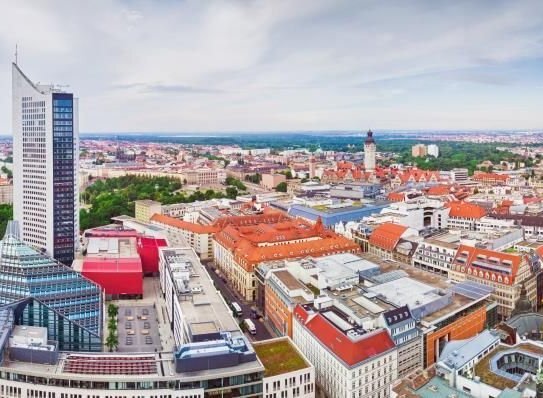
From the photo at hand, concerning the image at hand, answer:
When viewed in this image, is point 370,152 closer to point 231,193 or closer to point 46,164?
point 231,193

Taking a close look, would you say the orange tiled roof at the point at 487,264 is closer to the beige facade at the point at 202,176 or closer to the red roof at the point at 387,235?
the red roof at the point at 387,235

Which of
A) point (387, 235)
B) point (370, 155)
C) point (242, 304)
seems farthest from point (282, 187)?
point (242, 304)

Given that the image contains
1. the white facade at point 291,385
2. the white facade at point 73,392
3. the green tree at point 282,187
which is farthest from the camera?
the green tree at point 282,187

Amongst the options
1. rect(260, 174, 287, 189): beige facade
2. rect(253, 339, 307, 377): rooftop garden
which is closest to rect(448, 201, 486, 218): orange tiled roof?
rect(253, 339, 307, 377): rooftop garden

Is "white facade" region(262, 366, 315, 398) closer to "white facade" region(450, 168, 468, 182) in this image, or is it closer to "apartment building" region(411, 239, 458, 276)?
"apartment building" region(411, 239, 458, 276)

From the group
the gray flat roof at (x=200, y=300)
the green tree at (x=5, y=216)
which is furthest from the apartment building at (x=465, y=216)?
the green tree at (x=5, y=216)

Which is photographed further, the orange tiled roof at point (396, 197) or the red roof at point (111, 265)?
the orange tiled roof at point (396, 197)

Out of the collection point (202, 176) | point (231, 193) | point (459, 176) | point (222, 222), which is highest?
point (459, 176)

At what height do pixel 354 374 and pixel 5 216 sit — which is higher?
pixel 5 216
